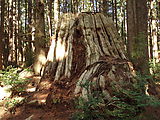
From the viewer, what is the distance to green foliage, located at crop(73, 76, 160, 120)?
292 centimetres

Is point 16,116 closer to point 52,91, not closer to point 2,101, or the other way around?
point 52,91

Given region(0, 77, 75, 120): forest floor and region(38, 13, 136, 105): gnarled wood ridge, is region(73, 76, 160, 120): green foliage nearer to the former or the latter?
region(38, 13, 136, 105): gnarled wood ridge

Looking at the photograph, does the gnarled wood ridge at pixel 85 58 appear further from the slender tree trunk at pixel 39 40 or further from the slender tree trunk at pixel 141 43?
the slender tree trunk at pixel 39 40

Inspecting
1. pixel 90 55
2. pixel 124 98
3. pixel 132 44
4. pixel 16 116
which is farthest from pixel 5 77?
pixel 132 44

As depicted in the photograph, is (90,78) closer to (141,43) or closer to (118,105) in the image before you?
(118,105)

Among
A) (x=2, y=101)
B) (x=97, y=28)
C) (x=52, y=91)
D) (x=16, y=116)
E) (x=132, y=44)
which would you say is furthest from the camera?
(x=132, y=44)

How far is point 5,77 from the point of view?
5297mm

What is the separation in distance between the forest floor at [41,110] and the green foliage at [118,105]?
273 millimetres

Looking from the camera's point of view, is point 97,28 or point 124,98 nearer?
point 124,98

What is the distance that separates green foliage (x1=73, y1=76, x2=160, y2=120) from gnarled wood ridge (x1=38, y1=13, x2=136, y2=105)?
0.71 ft

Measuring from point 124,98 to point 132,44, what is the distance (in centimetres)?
292

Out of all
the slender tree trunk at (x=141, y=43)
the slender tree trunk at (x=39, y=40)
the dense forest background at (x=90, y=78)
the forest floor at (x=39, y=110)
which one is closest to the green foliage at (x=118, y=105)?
the dense forest background at (x=90, y=78)

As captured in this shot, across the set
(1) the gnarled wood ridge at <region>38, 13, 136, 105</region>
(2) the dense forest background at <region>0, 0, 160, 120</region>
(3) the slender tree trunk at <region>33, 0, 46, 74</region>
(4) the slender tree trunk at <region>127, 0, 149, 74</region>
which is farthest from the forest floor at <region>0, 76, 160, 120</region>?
(3) the slender tree trunk at <region>33, 0, 46, 74</region>

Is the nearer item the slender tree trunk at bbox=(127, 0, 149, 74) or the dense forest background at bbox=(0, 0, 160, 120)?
the dense forest background at bbox=(0, 0, 160, 120)
